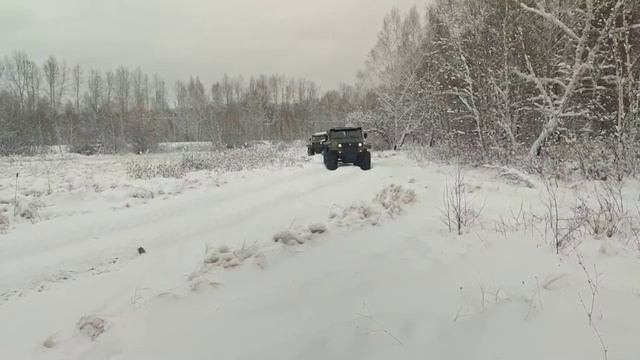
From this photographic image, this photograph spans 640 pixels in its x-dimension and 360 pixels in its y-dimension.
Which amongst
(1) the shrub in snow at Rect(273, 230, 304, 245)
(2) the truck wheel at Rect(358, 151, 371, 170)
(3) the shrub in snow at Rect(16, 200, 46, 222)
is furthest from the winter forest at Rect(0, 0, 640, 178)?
(3) the shrub in snow at Rect(16, 200, 46, 222)

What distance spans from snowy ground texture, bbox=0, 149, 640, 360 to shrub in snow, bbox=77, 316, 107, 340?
0.05ft

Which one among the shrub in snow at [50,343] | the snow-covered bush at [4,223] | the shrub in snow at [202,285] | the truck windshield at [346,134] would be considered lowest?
the shrub in snow at [50,343]

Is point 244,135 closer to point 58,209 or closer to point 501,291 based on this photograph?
point 58,209

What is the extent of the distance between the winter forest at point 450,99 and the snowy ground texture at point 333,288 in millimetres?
6677

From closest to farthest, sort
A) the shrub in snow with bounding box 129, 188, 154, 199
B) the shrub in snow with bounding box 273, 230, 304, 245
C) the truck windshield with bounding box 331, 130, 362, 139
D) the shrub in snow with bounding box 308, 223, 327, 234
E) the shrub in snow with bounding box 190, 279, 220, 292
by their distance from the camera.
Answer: the shrub in snow with bounding box 190, 279, 220, 292
the shrub in snow with bounding box 273, 230, 304, 245
the shrub in snow with bounding box 308, 223, 327, 234
the shrub in snow with bounding box 129, 188, 154, 199
the truck windshield with bounding box 331, 130, 362, 139

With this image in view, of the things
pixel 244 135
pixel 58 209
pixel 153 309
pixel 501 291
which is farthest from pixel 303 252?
pixel 244 135

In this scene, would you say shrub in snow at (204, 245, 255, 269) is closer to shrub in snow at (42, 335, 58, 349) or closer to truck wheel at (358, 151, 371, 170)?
shrub in snow at (42, 335, 58, 349)

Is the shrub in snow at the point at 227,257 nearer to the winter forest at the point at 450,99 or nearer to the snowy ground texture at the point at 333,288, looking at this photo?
the snowy ground texture at the point at 333,288

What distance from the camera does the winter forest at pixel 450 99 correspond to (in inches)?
522

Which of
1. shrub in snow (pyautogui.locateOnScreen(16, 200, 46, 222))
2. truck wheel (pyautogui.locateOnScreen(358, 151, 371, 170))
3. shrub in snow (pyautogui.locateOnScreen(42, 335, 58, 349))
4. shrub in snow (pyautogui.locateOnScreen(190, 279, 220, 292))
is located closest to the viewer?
shrub in snow (pyautogui.locateOnScreen(42, 335, 58, 349))

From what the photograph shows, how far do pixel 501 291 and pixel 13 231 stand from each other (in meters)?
8.06

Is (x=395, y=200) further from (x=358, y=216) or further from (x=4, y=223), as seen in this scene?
(x=4, y=223)

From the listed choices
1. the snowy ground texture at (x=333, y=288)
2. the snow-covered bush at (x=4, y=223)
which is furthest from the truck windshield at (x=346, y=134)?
the snow-covered bush at (x=4, y=223)

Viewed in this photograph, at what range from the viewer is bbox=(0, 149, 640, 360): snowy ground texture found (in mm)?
3357
